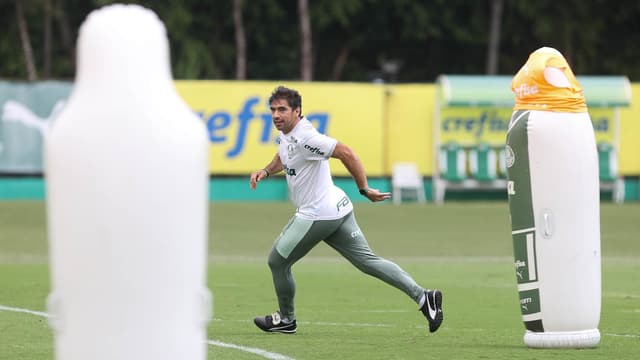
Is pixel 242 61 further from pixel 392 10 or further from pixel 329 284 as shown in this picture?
pixel 329 284

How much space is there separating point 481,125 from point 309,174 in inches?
902

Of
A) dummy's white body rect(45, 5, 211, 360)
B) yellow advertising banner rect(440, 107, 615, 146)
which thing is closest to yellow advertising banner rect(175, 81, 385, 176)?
yellow advertising banner rect(440, 107, 615, 146)

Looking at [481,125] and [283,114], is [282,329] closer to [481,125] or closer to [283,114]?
[283,114]

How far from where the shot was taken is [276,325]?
1245 centimetres

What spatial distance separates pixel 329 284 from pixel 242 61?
1141 inches

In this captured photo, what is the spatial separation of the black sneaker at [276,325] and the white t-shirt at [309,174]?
0.86 m

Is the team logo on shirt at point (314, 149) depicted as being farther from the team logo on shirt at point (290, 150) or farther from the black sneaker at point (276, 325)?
the black sneaker at point (276, 325)

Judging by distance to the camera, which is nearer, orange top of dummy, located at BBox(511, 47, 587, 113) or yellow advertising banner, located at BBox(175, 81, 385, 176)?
orange top of dummy, located at BBox(511, 47, 587, 113)

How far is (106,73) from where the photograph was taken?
5.62 metres

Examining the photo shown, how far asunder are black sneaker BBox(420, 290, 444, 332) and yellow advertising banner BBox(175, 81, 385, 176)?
71.4 feet

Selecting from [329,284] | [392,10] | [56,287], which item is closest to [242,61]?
[392,10]

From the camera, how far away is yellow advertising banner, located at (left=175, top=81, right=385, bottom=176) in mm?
34125

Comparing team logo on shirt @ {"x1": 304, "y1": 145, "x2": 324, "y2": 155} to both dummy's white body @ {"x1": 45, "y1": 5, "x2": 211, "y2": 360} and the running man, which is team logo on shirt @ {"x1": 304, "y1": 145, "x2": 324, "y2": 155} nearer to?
the running man

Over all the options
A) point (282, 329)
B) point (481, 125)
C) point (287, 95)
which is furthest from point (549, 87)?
point (481, 125)
